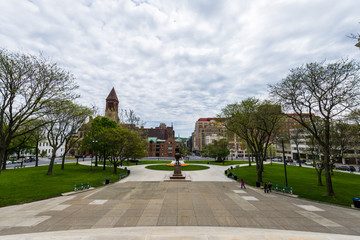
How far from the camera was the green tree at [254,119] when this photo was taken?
2250 centimetres

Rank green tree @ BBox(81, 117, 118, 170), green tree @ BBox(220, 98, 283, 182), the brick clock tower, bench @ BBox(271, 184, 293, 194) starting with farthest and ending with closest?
the brick clock tower
green tree @ BBox(81, 117, 118, 170)
green tree @ BBox(220, 98, 283, 182)
bench @ BBox(271, 184, 293, 194)

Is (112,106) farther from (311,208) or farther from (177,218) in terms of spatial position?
(311,208)

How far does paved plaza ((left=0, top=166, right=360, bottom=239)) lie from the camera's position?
28.9ft

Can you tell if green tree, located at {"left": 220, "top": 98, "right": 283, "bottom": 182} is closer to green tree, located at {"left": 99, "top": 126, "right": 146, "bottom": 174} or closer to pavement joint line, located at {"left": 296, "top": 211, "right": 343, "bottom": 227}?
pavement joint line, located at {"left": 296, "top": 211, "right": 343, "bottom": 227}

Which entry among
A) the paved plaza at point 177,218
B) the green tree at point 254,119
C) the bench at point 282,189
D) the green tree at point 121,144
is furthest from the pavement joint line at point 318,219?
the green tree at point 121,144

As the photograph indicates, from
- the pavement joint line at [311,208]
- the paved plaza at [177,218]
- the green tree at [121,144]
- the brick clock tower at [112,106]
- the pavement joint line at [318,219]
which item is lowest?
the pavement joint line at [311,208]

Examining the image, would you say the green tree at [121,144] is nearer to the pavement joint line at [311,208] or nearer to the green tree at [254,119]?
the green tree at [254,119]

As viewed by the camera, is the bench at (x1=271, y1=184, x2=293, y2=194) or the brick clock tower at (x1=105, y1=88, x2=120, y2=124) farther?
the brick clock tower at (x1=105, y1=88, x2=120, y2=124)

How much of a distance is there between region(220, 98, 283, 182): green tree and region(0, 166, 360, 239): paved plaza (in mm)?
9376

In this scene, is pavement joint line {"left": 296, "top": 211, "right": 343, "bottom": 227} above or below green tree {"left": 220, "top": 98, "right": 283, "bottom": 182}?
below

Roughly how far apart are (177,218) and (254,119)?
18177 mm

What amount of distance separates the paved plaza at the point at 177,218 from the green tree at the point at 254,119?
9376 mm

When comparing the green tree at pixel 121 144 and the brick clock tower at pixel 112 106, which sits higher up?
the brick clock tower at pixel 112 106

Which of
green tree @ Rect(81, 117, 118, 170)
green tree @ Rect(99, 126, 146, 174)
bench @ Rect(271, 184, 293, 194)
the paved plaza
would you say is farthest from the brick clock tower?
bench @ Rect(271, 184, 293, 194)
